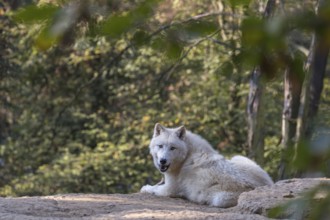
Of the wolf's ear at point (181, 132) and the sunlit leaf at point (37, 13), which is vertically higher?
the wolf's ear at point (181, 132)

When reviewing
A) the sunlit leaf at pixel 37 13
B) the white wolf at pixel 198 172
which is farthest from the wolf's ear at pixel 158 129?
the sunlit leaf at pixel 37 13

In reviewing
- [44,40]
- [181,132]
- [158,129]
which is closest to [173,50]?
[44,40]

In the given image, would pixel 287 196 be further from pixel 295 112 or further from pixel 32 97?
pixel 32 97

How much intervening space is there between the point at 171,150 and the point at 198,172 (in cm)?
60

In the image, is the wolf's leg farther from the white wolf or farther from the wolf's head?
the wolf's head

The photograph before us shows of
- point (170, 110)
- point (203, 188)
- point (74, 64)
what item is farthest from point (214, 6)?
point (203, 188)

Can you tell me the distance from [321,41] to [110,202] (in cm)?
672

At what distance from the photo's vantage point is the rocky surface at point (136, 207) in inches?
263

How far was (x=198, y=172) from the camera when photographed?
9.16 m

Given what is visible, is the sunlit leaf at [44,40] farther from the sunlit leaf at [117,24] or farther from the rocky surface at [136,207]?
the rocky surface at [136,207]

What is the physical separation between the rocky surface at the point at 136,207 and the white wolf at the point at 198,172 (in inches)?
9.2

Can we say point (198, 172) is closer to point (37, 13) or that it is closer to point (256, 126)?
point (256, 126)

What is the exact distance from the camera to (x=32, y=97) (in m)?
21.7

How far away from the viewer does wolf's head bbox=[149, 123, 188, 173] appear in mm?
9523
